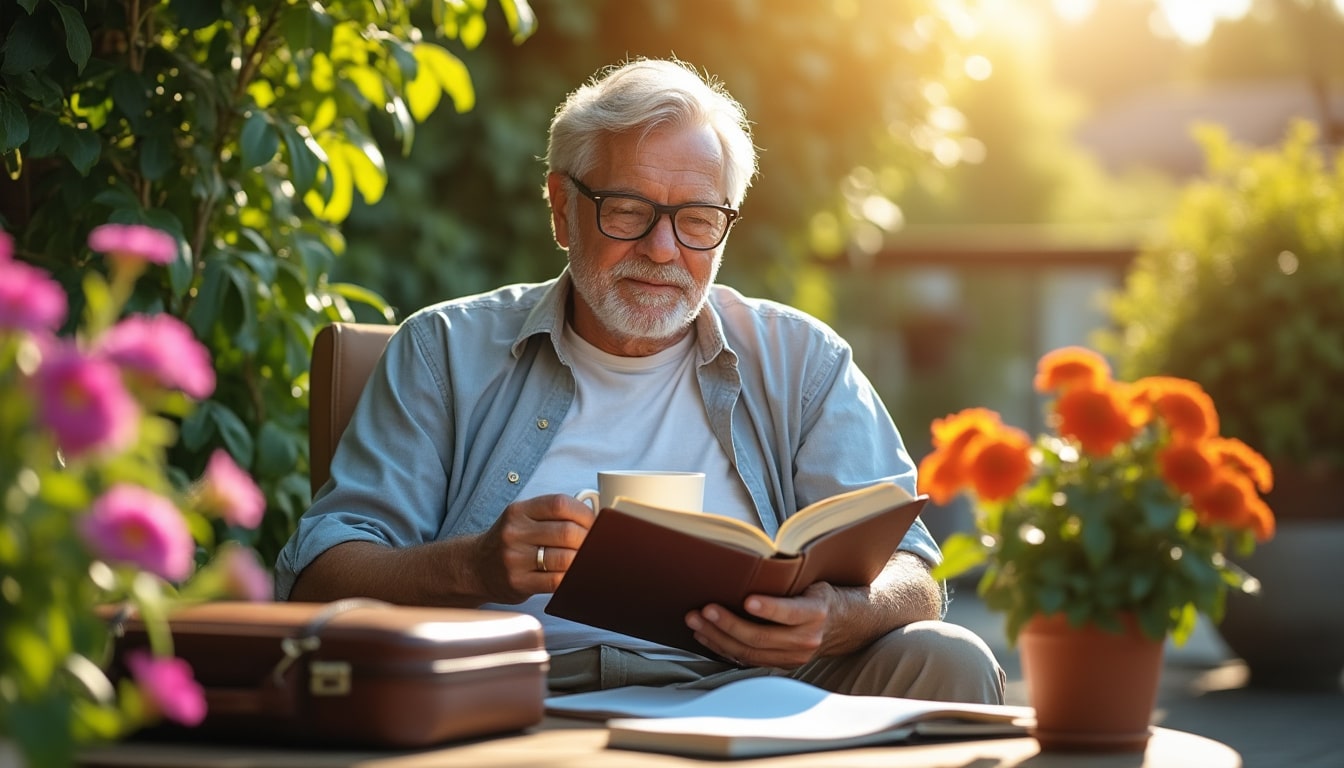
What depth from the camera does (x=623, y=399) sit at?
9.41 ft

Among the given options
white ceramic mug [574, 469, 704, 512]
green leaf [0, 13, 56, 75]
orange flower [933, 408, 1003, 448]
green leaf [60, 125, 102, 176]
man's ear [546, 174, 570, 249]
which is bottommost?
Answer: white ceramic mug [574, 469, 704, 512]

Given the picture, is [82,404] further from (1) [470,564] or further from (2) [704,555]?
(1) [470,564]

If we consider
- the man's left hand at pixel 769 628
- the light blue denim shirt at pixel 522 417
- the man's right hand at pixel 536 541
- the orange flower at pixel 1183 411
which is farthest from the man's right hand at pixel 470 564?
the orange flower at pixel 1183 411

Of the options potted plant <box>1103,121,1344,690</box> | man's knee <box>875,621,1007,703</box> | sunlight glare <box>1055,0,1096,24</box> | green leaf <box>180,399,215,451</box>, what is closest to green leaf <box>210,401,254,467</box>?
green leaf <box>180,399,215,451</box>

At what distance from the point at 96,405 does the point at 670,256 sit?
1755 mm

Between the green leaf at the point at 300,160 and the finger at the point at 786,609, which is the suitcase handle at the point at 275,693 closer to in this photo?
the finger at the point at 786,609

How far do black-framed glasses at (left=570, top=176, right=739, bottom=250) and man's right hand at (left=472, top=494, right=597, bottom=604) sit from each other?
702 mm

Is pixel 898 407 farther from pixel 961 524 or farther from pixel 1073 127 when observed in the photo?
pixel 1073 127

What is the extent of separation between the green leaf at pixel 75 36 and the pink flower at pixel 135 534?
174 centimetres

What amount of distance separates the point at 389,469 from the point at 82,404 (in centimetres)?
156

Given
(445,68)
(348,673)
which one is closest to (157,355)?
(348,673)

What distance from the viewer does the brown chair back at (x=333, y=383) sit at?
112 inches

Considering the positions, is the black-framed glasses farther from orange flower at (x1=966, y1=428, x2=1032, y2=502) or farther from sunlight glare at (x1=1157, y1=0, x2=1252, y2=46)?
sunlight glare at (x1=1157, y1=0, x2=1252, y2=46)

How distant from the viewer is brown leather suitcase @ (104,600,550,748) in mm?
1584
